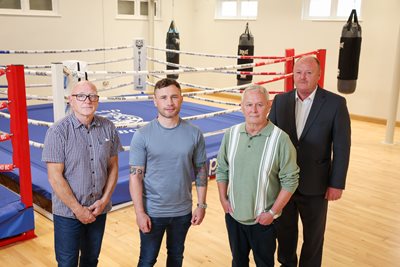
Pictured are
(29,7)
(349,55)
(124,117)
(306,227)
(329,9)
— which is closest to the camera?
(306,227)

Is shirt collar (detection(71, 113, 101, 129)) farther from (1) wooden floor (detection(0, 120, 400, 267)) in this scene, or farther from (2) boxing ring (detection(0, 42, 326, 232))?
(1) wooden floor (detection(0, 120, 400, 267))

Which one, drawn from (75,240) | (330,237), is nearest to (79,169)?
(75,240)

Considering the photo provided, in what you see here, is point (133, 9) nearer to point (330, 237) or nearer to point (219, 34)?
point (219, 34)

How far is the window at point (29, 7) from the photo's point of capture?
6.55m

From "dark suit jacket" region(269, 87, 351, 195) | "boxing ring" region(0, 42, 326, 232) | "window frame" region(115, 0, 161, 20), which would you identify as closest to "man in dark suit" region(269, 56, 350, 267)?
"dark suit jacket" region(269, 87, 351, 195)

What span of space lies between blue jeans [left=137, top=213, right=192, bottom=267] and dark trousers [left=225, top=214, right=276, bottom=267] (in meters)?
0.22

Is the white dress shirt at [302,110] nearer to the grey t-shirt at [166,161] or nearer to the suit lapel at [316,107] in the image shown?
the suit lapel at [316,107]

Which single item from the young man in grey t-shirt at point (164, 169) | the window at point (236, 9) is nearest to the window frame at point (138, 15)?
the window at point (236, 9)

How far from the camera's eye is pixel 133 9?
332 inches

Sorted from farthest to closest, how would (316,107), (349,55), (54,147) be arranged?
(349,55) < (316,107) < (54,147)

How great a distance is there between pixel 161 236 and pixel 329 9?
262 inches

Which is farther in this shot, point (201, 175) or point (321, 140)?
point (321, 140)

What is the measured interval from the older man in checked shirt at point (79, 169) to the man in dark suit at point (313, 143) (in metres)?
0.91

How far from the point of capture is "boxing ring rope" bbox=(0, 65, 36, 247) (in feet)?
8.88
